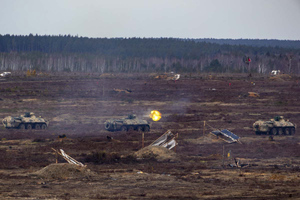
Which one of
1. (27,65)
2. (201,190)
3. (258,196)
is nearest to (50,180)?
(201,190)

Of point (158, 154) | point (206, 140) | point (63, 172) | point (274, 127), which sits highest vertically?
point (274, 127)

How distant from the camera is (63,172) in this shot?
23766 mm

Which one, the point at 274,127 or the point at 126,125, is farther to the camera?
the point at 126,125

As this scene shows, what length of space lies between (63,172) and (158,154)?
294 inches

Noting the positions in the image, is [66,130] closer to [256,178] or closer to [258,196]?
[256,178]

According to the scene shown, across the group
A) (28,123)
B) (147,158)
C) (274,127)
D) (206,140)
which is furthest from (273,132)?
(28,123)

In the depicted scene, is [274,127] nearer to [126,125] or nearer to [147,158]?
[126,125]

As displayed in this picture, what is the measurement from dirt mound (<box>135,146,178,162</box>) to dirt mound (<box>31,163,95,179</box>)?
5.52 meters

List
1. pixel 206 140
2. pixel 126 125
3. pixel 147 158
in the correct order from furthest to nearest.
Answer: pixel 126 125 < pixel 206 140 < pixel 147 158

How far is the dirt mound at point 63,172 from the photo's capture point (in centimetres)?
2364

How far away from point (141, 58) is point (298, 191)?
568ft

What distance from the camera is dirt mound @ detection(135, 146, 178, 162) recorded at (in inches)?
1145

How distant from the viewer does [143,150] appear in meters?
29.7

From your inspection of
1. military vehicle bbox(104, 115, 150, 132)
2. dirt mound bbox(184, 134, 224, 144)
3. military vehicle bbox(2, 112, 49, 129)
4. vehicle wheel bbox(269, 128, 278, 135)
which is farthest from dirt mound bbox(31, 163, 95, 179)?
vehicle wheel bbox(269, 128, 278, 135)
